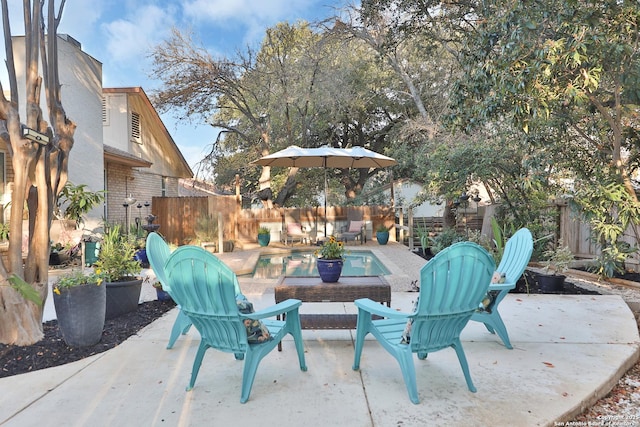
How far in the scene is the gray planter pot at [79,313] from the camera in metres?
3.11

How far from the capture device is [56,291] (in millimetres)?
3104

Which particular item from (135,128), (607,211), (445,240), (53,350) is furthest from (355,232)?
(53,350)

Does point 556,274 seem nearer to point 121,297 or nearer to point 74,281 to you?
point 121,297

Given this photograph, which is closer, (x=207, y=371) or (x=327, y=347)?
(x=207, y=371)

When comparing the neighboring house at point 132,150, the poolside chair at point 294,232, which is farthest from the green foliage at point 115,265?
A: the poolside chair at point 294,232

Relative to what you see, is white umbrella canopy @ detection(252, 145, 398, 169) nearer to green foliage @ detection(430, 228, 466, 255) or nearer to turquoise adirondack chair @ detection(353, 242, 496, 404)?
green foliage @ detection(430, 228, 466, 255)

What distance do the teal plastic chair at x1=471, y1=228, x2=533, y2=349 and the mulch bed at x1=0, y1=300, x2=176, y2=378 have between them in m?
→ 3.12

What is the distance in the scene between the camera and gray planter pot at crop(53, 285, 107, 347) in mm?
3113

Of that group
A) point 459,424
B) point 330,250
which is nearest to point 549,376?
point 459,424

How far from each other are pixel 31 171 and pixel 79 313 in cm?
134

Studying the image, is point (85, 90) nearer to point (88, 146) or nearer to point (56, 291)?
point (88, 146)

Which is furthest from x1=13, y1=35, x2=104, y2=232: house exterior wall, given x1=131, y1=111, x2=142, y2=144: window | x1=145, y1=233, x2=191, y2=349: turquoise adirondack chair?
x1=145, y1=233, x2=191, y2=349: turquoise adirondack chair

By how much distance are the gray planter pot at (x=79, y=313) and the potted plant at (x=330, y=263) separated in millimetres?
1897

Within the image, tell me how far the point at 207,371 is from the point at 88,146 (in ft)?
26.6
